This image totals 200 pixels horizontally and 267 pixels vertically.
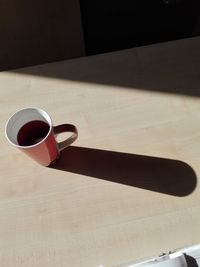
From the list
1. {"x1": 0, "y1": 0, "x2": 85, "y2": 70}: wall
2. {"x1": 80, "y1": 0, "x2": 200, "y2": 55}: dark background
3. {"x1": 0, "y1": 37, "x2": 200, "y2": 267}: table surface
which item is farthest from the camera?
{"x1": 80, "y1": 0, "x2": 200, "y2": 55}: dark background

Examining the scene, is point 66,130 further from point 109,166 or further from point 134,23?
point 134,23

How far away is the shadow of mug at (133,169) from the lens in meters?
0.60

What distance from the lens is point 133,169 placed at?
62 cm

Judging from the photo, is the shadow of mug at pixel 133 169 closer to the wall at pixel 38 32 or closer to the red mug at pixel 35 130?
the red mug at pixel 35 130

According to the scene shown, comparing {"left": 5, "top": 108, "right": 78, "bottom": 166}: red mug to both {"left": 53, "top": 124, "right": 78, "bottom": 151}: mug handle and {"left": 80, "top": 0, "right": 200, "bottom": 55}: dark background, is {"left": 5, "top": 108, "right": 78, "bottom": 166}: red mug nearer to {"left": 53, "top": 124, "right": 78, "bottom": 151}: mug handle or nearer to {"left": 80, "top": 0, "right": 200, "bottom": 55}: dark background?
{"left": 53, "top": 124, "right": 78, "bottom": 151}: mug handle

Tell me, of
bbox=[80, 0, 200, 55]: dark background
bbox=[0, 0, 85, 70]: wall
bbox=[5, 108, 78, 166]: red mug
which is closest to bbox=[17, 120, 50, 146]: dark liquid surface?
bbox=[5, 108, 78, 166]: red mug

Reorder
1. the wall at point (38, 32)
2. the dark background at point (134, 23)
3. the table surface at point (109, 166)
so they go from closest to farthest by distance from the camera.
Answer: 1. the table surface at point (109, 166)
2. the wall at point (38, 32)
3. the dark background at point (134, 23)

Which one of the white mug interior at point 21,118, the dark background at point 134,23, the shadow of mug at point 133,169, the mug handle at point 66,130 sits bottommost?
the dark background at point 134,23

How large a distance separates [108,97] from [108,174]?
143 millimetres

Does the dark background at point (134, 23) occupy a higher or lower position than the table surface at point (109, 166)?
lower

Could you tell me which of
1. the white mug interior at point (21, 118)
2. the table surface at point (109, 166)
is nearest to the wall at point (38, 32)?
the table surface at point (109, 166)

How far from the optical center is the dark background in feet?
4.17

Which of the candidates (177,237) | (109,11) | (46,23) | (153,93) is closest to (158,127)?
(153,93)

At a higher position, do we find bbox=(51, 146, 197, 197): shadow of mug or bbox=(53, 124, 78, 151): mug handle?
bbox=(53, 124, 78, 151): mug handle
